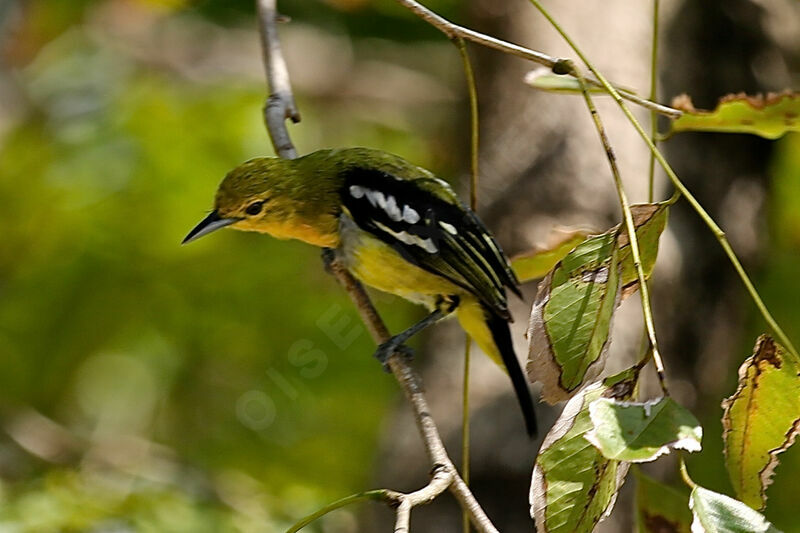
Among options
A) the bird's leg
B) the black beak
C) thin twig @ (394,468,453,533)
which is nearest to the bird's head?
the black beak

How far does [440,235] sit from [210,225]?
0.52 meters

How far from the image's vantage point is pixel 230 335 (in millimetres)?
4746

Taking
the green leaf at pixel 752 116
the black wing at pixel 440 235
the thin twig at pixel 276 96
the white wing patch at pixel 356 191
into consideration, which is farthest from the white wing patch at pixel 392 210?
the green leaf at pixel 752 116

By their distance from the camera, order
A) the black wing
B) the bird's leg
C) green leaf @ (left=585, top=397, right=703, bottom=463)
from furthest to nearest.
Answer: the black wing < the bird's leg < green leaf @ (left=585, top=397, right=703, bottom=463)

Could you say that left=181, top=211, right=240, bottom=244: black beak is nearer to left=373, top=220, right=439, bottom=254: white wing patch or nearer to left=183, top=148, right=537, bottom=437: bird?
left=183, top=148, right=537, bottom=437: bird

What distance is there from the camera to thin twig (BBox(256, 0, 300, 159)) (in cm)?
236

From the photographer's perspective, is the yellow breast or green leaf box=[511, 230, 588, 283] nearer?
green leaf box=[511, 230, 588, 283]

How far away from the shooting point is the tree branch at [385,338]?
1269mm

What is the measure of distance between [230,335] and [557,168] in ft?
5.80

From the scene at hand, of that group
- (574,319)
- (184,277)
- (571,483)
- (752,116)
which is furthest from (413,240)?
(184,277)

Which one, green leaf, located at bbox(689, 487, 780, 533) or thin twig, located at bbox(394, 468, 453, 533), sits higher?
thin twig, located at bbox(394, 468, 453, 533)

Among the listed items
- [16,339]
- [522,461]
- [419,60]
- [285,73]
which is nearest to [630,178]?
[522,461]

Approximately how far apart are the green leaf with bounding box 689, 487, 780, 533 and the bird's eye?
4.73ft

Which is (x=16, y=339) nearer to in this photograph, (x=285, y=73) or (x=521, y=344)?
(x=521, y=344)
